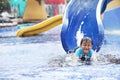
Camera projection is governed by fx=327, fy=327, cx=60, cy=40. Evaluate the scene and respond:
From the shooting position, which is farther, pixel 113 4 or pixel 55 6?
pixel 55 6

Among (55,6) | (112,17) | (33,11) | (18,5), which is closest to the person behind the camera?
(112,17)

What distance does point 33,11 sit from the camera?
1814 centimetres

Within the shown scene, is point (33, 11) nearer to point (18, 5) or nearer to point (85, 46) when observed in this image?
point (18, 5)

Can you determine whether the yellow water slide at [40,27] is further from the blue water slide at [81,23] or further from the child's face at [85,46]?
the child's face at [85,46]

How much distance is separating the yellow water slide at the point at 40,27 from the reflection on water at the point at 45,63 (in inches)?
29.3

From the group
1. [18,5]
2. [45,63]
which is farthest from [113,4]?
[18,5]

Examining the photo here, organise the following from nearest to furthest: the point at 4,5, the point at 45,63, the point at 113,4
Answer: the point at 45,63
the point at 113,4
the point at 4,5

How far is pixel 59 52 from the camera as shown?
809 centimetres

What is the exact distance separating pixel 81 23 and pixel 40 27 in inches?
139

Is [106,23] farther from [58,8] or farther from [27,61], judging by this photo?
[58,8]

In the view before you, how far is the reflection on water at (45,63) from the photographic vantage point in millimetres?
5171

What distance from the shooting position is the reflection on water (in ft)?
17.0

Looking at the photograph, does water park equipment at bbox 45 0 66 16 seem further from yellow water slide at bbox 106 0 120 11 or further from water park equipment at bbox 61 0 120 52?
water park equipment at bbox 61 0 120 52

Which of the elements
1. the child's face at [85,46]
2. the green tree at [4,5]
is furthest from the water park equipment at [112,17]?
the green tree at [4,5]
